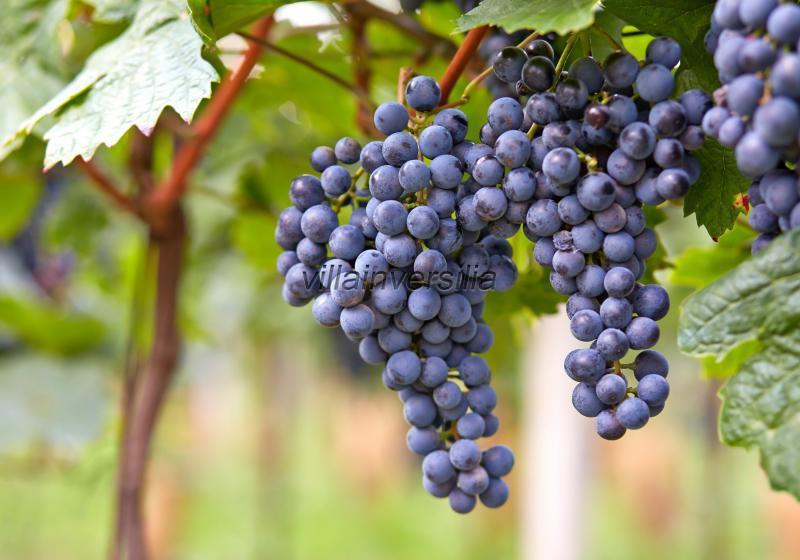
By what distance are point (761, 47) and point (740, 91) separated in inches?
0.9

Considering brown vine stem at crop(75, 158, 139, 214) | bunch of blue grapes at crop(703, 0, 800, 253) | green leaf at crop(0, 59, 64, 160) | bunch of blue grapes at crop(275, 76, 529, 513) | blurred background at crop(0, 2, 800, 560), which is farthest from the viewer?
blurred background at crop(0, 2, 800, 560)

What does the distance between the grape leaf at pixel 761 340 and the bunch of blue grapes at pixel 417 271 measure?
150mm

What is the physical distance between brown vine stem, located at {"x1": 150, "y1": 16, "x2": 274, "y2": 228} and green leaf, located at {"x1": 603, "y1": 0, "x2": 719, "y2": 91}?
37 centimetres

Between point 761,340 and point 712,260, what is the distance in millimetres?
A: 410

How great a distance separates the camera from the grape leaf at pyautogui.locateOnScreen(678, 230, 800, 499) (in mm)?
456

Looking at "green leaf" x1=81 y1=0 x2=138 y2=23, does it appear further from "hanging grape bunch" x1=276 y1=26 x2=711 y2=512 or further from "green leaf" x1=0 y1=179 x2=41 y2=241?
"green leaf" x1=0 y1=179 x2=41 y2=241

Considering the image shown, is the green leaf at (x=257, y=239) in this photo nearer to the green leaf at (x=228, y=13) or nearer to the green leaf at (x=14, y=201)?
the green leaf at (x=14, y=201)

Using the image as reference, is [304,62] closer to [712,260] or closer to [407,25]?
[407,25]

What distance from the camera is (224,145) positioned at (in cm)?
128

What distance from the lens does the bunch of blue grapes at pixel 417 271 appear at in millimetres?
533

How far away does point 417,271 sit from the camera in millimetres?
536

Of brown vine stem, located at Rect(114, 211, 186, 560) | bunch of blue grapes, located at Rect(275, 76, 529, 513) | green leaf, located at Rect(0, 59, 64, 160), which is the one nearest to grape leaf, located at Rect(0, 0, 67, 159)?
green leaf, located at Rect(0, 59, 64, 160)

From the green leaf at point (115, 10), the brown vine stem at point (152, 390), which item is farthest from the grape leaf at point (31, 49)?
the brown vine stem at point (152, 390)

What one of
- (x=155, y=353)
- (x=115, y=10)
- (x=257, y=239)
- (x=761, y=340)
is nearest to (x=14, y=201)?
(x=257, y=239)
